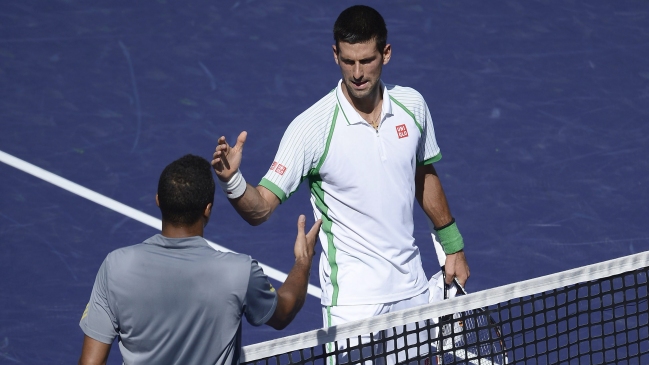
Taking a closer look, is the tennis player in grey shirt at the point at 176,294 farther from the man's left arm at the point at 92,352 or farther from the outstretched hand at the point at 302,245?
the outstretched hand at the point at 302,245

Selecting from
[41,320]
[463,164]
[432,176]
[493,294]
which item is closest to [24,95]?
[41,320]

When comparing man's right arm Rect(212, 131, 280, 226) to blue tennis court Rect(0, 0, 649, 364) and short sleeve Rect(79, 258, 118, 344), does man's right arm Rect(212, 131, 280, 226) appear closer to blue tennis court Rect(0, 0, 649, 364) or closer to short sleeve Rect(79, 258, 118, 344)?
short sleeve Rect(79, 258, 118, 344)

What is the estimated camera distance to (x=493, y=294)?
4.33 m

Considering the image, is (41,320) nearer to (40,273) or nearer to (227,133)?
(40,273)

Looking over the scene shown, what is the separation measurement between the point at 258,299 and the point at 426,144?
1.95 meters

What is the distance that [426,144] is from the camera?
16.8 feet

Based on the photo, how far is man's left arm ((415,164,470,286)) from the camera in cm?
527

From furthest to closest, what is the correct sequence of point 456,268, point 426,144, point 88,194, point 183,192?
point 88,194
point 456,268
point 426,144
point 183,192

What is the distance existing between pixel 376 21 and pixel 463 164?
3.75 m

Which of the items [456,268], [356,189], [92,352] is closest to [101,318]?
[92,352]

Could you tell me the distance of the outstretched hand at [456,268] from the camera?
17.2ft

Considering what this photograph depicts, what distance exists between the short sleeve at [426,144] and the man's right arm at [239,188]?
0.91 metres

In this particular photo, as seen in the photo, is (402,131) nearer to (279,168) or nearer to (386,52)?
(386,52)

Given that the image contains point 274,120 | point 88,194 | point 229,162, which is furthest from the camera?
point 274,120
